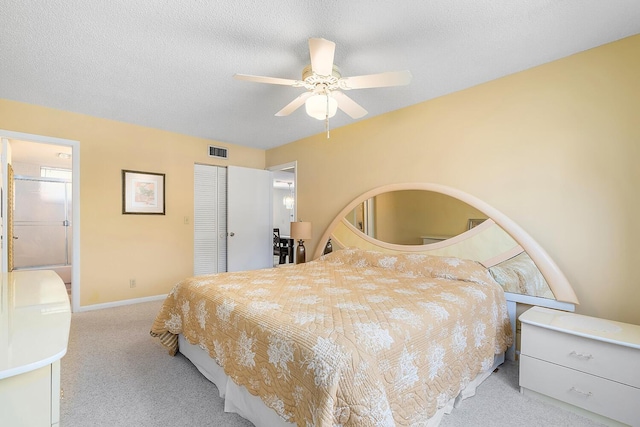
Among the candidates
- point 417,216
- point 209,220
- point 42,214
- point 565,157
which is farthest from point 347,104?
point 42,214

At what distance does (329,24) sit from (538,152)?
1920 millimetres

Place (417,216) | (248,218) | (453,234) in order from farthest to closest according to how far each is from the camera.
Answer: (248,218), (417,216), (453,234)

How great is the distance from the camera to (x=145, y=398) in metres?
1.94

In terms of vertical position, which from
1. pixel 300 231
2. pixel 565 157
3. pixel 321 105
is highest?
pixel 321 105

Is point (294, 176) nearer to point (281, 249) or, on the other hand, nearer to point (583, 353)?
point (281, 249)

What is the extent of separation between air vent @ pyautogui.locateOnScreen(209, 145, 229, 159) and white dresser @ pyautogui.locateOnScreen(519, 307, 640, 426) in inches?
174

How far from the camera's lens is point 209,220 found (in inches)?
190

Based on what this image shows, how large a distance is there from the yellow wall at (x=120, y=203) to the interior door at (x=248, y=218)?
59 centimetres

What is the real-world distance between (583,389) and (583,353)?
0.69ft

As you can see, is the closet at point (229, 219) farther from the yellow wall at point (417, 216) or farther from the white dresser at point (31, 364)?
the white dresser at point (31, 364)

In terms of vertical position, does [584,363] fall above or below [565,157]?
below

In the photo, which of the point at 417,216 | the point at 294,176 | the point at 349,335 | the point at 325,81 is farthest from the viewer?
the point at 294,176

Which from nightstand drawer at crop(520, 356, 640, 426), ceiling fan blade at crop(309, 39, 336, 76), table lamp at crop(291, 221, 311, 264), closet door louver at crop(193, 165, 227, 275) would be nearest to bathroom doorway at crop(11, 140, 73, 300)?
closet door louver at crop(193, 165, 227, 275)

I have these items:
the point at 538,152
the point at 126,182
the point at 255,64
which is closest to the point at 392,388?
the point at 538,152
